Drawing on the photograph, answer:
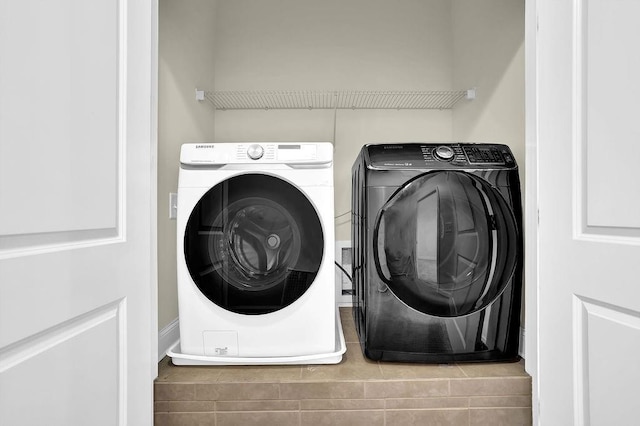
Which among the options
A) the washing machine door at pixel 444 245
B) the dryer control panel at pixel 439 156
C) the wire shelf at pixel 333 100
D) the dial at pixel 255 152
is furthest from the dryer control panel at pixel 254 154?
the wire shelf at pixel 333 100

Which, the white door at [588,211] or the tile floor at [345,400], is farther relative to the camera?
the tile floor at [345,400]

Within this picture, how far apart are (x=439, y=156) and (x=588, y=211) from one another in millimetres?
513

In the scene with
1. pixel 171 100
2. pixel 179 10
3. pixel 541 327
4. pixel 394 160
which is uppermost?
pixel 179 10

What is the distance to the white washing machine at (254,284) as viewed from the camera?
1.29 meters

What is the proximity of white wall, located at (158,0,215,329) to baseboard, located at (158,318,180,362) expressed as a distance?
0.08ft

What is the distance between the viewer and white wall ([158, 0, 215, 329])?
142 cm

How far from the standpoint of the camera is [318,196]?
1.29 metres

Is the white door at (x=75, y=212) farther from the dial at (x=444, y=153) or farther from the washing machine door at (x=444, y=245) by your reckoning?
the dial at (x=444, y=153)

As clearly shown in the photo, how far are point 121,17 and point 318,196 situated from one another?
2.67 feet

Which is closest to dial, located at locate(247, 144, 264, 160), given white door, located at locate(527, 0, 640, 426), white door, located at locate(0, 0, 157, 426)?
white door, located at locate(0, 0, 157, 426)

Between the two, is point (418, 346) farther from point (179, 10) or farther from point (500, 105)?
point (179, 10)

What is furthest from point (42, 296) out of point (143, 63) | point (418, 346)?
point (418, 346)

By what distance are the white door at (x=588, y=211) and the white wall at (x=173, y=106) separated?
1443 mm

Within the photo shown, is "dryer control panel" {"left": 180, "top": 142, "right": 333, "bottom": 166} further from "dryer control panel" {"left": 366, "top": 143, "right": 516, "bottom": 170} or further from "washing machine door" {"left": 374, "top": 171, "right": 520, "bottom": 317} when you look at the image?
"washing machine door" {"left": 374, "top": 171, "right": 520, "bottom": 317}
